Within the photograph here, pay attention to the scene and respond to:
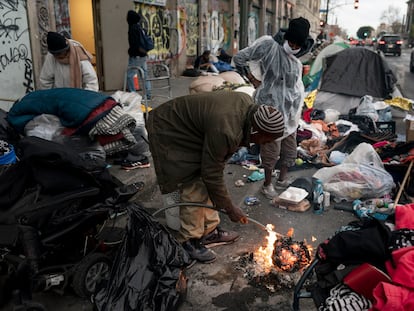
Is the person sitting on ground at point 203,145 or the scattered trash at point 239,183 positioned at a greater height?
the person sitting on ground at point 203,145

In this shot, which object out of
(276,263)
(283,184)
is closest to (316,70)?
(283,184)

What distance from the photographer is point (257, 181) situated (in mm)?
5180

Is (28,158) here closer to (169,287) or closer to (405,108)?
(169,287)

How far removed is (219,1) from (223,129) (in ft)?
54.2

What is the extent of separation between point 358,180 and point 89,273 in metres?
3.20

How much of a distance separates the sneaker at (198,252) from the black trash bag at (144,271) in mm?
604

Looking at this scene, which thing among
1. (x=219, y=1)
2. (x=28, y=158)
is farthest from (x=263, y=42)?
(x=219, y=1)

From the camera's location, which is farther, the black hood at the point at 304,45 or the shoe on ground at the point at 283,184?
the shoe on ground at the point at 283,184

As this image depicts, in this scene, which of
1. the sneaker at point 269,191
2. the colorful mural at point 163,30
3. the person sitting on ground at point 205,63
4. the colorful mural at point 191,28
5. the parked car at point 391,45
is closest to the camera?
the sneaker at point 269,191

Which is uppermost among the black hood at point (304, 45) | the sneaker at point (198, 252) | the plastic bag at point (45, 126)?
the black hood at point (304, 45)

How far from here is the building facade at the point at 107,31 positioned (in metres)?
6.80

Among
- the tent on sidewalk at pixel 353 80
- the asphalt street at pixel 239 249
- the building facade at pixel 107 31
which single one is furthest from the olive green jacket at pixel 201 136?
the tent on sidewalk at pixel 353 80

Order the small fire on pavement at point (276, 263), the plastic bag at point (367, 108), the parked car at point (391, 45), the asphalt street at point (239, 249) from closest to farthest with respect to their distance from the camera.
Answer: the asphalt street at point (239, 249)
the small fire on pavement at point (276, 263)
the plastic bag at point (367, 108)
the parked car at point (391, 45)

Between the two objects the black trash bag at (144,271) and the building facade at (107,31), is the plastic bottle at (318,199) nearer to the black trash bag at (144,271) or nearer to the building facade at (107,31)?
the black trash bag at (144,271)
